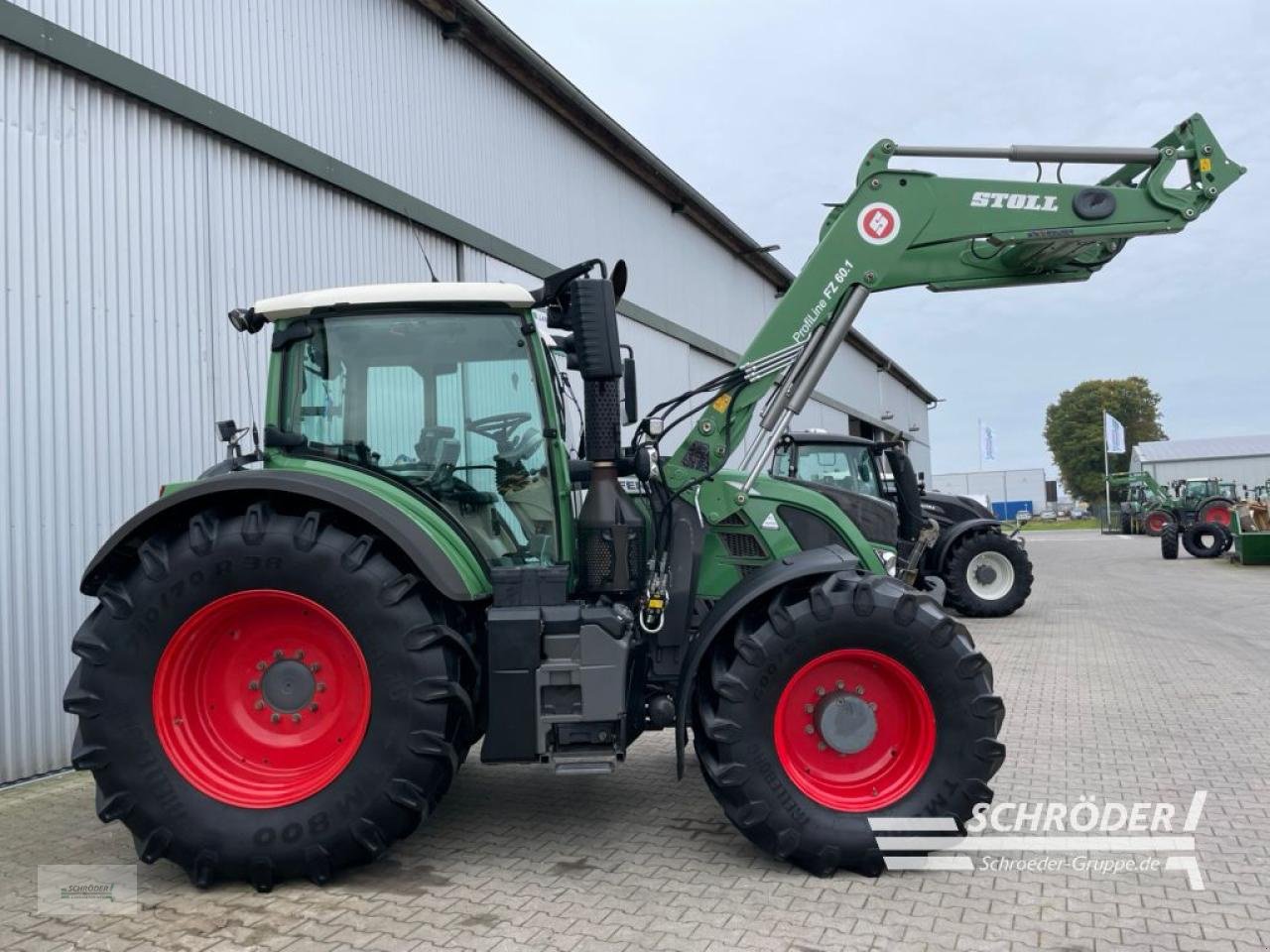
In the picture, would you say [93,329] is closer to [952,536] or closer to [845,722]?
[845,722]

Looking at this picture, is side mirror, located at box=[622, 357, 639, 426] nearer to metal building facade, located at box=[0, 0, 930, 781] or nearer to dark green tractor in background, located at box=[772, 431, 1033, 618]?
metal building facade, located at box=[0, 0, 930, 781]

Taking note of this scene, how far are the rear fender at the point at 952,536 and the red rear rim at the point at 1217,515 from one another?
16937 mm

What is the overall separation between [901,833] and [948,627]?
864 millimetres

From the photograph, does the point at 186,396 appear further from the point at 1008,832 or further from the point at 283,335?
the point at 1008,832

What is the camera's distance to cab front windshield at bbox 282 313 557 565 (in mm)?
4301

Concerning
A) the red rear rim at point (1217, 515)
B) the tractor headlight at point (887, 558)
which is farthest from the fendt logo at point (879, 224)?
the red rear rim at point (1217, 515)

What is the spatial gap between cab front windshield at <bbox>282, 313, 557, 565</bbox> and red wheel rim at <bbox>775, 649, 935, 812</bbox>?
1311 millimetres

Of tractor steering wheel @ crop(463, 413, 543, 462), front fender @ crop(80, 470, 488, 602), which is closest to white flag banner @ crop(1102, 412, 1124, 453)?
tractor steering wheel @ crop(463, 413, 543, 462)

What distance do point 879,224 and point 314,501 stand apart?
10.1 ft

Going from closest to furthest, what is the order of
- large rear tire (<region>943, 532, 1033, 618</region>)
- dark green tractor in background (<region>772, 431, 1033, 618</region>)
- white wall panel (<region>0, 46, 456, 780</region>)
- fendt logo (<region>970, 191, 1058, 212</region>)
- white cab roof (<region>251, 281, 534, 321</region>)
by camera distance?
1. white cab roof (<region>251, 281, 534, 321</region>)
2. fendt logo (<region>970, 191, 1058, 212</region>)
3. white wall panel (<region>0, 46, 456, 780</region>)
4. dark green tractor in background (<region>772, 431, 1033, 618</region>)
5. large rear tire (<region>943, 532, 1033, 618</region>)

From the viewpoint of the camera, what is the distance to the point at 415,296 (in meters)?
4.23

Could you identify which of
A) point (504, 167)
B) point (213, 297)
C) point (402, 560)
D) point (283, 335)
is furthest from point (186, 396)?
point (504, 167)

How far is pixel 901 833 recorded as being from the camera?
12.5 feet

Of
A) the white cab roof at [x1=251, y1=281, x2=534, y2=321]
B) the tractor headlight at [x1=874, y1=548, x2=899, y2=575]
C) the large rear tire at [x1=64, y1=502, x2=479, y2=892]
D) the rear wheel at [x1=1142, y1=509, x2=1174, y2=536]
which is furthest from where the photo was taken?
the rear wheel at [x1=1142, y1=509, x2=1174, y2=536]
